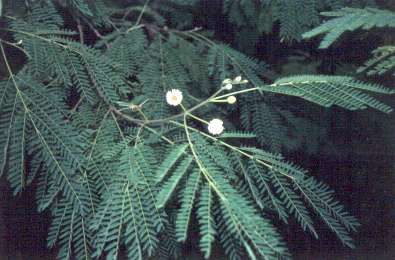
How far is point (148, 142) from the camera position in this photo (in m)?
1.74

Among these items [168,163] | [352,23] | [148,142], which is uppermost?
[352,23]

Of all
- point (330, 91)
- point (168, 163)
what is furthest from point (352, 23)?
point (168, 163)

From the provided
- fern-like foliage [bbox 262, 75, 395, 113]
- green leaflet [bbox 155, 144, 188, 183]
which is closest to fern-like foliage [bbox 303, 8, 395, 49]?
fern-like foliage [bbox 262, 75, 395, 113]

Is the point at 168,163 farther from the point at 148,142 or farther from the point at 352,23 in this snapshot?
the point at 352,23

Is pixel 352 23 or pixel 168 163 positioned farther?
pixel 352 23

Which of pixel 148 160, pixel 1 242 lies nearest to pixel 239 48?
pixel 148 160

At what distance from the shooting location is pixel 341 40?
293cm

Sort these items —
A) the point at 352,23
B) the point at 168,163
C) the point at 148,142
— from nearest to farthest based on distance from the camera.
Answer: the point at 168,163
the point at 352,23
the point at 148,142

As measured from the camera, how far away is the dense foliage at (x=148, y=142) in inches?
56.9

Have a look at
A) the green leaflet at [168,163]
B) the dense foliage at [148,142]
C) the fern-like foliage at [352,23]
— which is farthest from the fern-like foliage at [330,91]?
the green leaflet at [168,163]

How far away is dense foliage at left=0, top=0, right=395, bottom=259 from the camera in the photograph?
1.45m

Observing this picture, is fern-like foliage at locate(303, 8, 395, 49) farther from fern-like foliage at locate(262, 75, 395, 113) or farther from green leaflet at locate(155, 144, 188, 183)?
green leaflet at locate(155, 144, 188, 183)

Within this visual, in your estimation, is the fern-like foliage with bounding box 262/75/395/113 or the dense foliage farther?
the fern-like foliage with bounding box 262/75/395/113

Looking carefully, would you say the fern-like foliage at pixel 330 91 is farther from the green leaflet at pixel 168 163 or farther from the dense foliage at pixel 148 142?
the green leaflet at pixel 168 163
